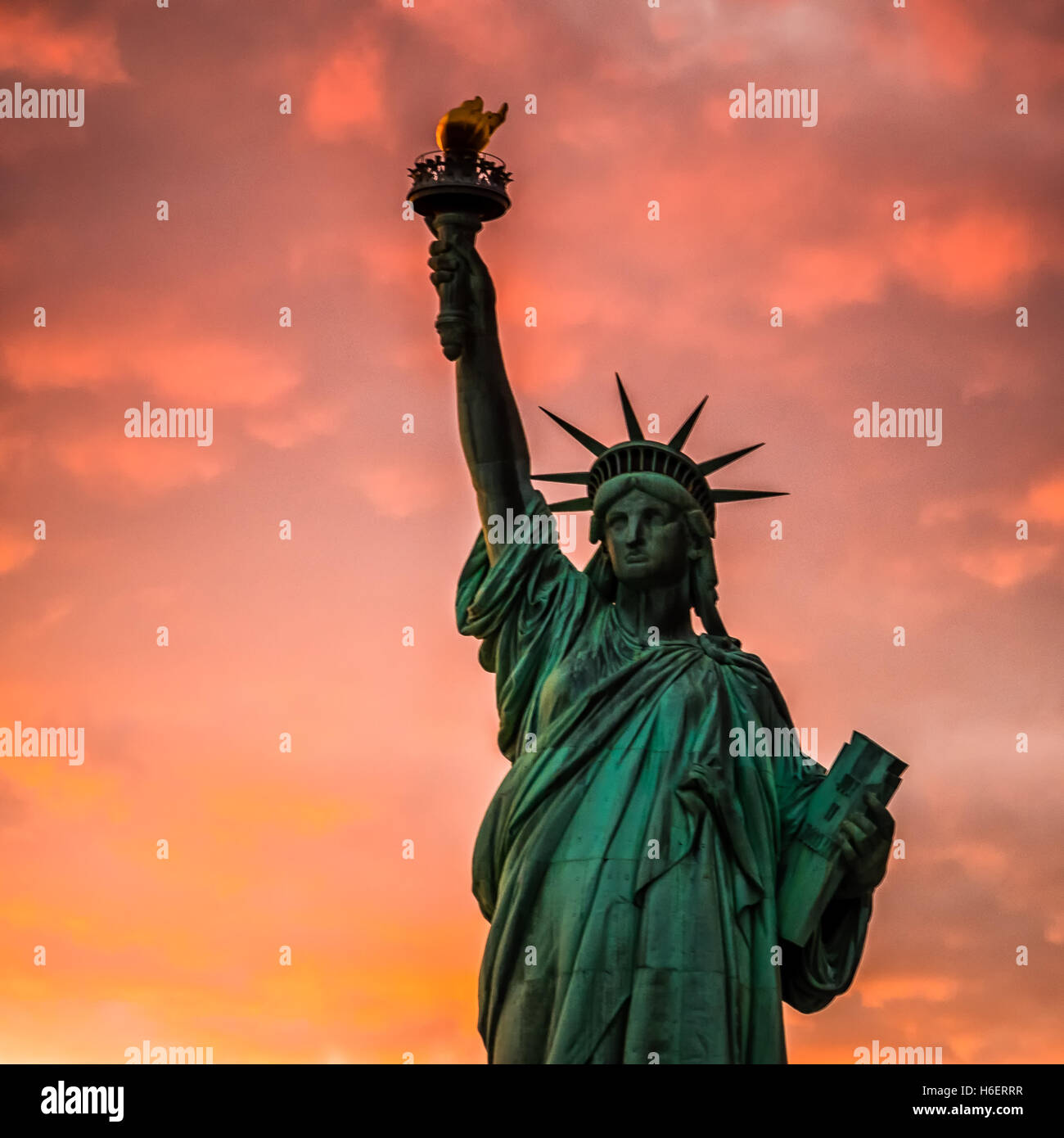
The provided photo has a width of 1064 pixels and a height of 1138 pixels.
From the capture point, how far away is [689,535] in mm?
29312

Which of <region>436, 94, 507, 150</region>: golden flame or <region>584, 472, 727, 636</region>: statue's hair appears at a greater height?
<region>436, 94, 507, 150</region>: golden flame

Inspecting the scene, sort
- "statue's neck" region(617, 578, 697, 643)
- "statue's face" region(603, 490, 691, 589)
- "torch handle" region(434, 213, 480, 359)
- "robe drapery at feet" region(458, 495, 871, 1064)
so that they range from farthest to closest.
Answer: "statue's neck" region(617, 578, 697, 643), "statue's face" region(603, 490, 691, 589), "torch handle" region(434, 213, 480, 359), "robe drapery at feet" region(458, 495, 871, 1064)

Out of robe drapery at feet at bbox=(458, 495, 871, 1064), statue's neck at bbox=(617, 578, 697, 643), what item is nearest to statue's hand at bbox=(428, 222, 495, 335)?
robe drapery at feet at bbox=(458, 495, 871, 1064)

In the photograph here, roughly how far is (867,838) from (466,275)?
6443 mm

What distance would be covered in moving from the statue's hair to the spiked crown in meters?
0.09

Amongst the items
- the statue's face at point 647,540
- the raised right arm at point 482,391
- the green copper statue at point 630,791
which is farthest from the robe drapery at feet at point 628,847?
the statue's face at point 647,540

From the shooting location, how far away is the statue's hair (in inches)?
1146

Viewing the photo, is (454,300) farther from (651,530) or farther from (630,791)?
(630,791)

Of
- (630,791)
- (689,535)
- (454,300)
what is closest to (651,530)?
(689,535)

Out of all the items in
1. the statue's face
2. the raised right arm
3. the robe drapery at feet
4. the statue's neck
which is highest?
the raised right arm

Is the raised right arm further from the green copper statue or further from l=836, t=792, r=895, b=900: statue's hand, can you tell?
l=836, t=792, r=895, b=900: statue's hand
